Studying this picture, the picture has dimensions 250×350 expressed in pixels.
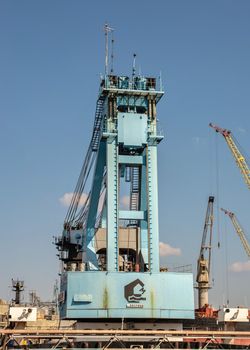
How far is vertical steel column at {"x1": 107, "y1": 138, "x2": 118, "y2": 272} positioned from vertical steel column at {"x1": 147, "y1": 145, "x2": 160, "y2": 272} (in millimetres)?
3561

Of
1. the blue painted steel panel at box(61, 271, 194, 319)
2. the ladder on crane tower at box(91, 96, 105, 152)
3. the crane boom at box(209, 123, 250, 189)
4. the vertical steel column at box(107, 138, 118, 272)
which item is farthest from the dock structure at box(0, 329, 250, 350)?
the crane boom at box(209, 123, 250, 189)

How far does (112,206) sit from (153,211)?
444cm

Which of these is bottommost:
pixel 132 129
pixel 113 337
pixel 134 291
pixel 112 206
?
pixel 113 337

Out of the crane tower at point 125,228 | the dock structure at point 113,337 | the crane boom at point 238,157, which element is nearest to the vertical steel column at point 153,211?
the crane tower at point 125,228

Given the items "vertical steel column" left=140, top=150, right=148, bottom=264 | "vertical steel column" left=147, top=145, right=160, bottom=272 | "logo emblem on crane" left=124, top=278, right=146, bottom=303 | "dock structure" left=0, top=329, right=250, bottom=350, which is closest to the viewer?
"dock structure" left=0, top=329, right=250, bottom=350

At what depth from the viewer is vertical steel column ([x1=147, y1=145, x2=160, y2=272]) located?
197 ft

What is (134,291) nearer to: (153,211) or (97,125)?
(153,211)

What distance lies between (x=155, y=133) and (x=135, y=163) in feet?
13.3

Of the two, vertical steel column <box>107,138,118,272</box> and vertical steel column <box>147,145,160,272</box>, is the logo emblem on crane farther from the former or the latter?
vertical steel column <box>107,138,118,272</box>

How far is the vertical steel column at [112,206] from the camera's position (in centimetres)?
5969

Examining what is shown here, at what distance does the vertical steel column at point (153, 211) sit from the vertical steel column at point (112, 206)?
3.56 m

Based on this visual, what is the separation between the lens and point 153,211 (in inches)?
2421

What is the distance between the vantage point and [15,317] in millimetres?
56719

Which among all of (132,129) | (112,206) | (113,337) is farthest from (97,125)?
(113,337)
